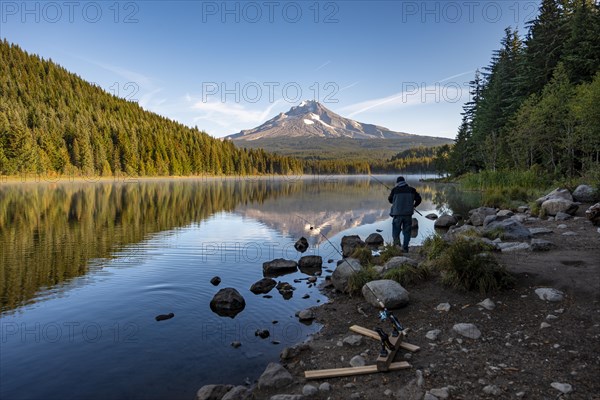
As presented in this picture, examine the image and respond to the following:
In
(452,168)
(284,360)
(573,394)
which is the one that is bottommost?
(284,360)

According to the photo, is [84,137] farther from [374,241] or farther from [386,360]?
[386,360]

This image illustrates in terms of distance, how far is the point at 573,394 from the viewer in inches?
192

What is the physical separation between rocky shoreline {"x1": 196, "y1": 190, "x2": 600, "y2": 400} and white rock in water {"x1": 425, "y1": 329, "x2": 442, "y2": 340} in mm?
19

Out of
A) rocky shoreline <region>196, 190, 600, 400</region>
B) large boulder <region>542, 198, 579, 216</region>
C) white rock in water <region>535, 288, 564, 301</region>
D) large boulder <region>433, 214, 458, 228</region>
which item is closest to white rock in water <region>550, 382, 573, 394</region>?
rocky shoreline <region>196, 190, 600, 400</region>

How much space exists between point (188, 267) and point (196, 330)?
641 cm

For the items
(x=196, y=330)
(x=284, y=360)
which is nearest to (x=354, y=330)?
(x=284, y=360)

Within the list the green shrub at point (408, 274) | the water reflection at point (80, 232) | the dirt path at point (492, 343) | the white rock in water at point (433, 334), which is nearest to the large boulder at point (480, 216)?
the water reflection at point (80, 232)

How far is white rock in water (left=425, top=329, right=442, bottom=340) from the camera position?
23.5 ft

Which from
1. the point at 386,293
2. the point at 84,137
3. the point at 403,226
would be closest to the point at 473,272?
the point at 386,293

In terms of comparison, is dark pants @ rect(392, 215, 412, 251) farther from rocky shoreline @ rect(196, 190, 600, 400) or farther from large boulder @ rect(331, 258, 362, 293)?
rocky shoreline @ rect(196, 190, 600, 400)

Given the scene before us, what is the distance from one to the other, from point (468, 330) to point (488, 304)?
1327 millimetres

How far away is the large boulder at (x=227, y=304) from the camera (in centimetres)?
990

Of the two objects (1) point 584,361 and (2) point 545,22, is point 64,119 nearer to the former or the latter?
(2) point 545,22

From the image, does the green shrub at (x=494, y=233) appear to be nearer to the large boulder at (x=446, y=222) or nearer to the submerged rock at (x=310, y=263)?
the submerged rock at (x=310, y=263)
